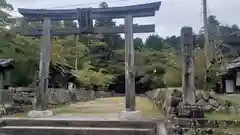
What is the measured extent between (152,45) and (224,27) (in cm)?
1051

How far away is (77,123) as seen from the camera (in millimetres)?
8766

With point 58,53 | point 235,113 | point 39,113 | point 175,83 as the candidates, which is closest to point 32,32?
point 39,113

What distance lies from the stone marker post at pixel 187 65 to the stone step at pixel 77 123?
1292 millimetres

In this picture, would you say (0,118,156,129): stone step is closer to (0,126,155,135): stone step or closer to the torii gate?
(0,126,155,135): stone step

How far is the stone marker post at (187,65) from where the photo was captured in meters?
7.73

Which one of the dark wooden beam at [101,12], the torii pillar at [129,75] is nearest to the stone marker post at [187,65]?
the torii pillar at [129,75]

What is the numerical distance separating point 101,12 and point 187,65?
4.43m

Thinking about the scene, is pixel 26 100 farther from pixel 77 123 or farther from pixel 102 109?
pixel 77 123

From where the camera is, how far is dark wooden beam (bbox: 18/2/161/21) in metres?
10.5

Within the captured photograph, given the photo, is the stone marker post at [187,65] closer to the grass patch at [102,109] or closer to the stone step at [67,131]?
the stone step at [67,131]

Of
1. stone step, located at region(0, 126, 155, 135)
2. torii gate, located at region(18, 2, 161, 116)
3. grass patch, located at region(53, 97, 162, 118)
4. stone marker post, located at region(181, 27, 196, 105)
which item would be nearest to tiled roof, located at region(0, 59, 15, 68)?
grass patch, located at region(53, 97, 162, 118)

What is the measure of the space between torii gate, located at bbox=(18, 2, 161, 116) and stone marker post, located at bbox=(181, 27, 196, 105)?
8.62ft

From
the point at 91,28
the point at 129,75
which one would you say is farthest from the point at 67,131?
the point at 91,28

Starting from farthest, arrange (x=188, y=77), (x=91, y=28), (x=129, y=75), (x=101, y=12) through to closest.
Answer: (x=91, y=28) < (x=101, y=12) < (x=129, y=75) < (x=188, y=77)
